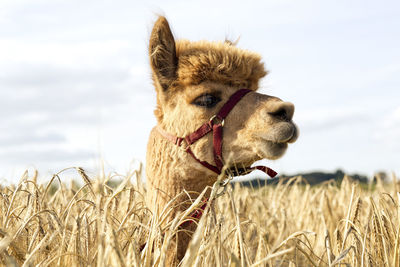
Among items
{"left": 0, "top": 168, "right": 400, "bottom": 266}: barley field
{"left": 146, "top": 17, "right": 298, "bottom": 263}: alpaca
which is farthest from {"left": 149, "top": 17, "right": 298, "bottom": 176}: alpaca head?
{"left": 0, "top": 168, "right": 400, "bottom": 266}: barley field

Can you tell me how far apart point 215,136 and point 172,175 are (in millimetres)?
475

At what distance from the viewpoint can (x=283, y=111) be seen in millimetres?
3801

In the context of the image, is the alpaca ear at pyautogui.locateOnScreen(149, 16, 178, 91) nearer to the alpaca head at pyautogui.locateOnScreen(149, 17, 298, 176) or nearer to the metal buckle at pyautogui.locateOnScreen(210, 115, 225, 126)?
the alpaca head at pyautogui.locateOnScreen(149, 17, 298, 176)

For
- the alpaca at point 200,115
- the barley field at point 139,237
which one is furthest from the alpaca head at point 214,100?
the barley field at point 139,237

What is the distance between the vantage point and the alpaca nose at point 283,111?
12.3 ft

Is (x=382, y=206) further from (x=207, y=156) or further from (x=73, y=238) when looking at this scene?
(x=73, y=238)

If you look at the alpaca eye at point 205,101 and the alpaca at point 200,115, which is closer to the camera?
the alpaca at point 200,115

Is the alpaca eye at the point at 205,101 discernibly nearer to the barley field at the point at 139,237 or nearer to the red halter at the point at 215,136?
the red halter at the point at 215,136

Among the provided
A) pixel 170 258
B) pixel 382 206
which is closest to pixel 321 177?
pixel 382 206

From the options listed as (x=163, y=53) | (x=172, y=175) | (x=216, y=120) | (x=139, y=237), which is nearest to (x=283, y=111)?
(x=216, y=120)

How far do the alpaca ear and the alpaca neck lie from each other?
585mm

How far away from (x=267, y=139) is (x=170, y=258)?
118 cm

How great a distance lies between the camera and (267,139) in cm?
373

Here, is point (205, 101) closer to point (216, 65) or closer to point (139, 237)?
point (216, 65)
